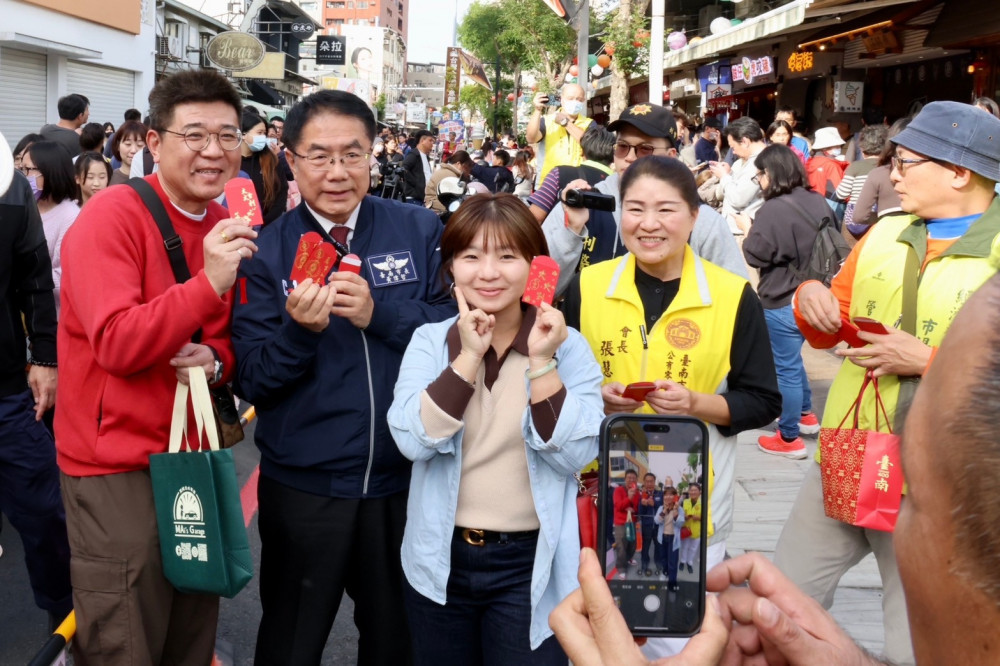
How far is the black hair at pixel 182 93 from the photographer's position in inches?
110

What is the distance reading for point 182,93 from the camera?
110 inches

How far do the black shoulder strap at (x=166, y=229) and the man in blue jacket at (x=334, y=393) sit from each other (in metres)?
0.18

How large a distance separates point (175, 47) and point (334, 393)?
32929 mm

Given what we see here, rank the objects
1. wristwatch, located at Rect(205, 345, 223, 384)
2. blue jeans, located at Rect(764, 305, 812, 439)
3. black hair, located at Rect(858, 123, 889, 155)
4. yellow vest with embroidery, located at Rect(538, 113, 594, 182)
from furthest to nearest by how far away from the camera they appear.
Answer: black hair, located at Rect(858, 123, 889, 155), yellow vest with embroidery, located at Rect(538, 113, 594, 182), blue jeans, located at Rect(764, 305, 812, 439), wristwatch, located at Rect(205, 345, 223, 384)

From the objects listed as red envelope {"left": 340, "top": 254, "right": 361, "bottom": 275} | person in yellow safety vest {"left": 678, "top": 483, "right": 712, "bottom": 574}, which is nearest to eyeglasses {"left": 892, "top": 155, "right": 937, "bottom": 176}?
person in yellow safety vest {"left": 678, "top": 483, "right": 712, "bottom": 574}

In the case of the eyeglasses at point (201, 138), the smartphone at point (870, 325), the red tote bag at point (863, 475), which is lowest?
the red tote bag at point (863, 475)

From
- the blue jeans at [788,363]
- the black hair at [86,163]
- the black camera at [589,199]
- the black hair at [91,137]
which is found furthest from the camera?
the black hair at [91,137]

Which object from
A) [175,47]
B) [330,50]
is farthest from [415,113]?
[175,47]

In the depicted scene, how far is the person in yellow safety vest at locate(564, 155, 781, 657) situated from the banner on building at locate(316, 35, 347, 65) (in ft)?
172

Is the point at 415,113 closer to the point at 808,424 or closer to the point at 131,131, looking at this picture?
the point at 131,131

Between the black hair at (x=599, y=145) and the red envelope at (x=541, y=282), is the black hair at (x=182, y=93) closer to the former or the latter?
the red envelope at (x=541, y=282)

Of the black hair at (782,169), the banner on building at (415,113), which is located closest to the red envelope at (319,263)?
the black hair at (782,169)

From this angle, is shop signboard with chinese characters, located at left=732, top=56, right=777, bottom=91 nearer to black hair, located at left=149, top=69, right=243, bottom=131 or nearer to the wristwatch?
black hair, located at left=149, top=69, right=243, bottom=131

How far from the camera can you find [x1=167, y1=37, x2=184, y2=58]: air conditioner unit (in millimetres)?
31297
